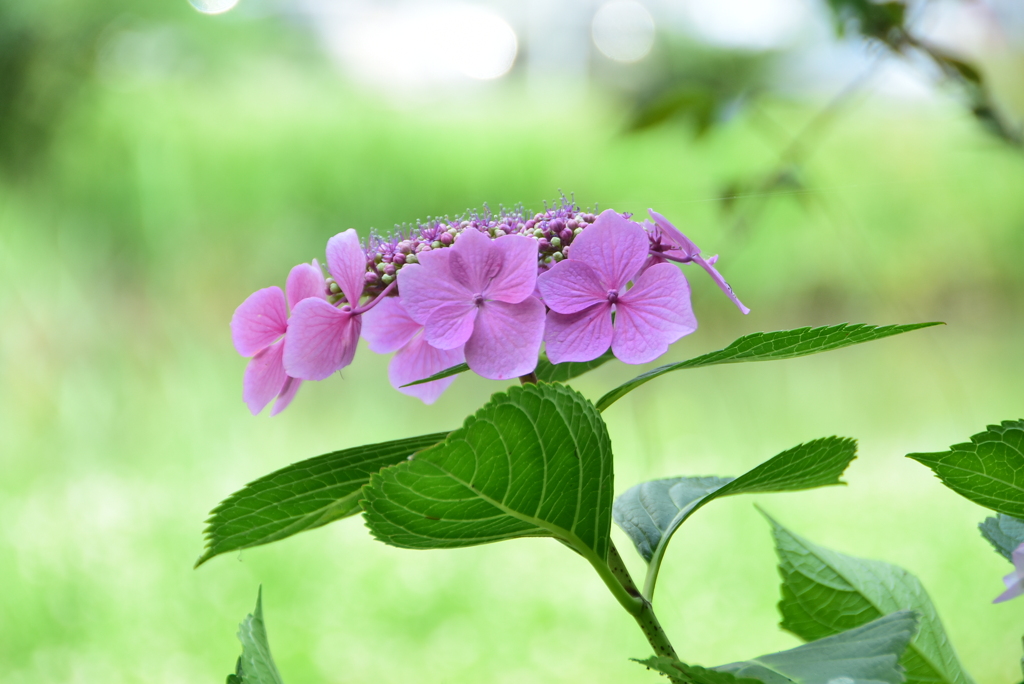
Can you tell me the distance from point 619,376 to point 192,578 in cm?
70

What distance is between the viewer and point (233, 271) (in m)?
1.43

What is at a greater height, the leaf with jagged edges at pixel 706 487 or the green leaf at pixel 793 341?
the green leaf at pixel 793 341

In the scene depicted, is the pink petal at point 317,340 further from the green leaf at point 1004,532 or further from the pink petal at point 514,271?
the green leaf at point 1004,532

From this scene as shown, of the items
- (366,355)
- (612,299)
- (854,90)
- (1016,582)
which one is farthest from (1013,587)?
(366,355)

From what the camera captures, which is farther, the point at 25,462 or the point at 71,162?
the point at 71,162

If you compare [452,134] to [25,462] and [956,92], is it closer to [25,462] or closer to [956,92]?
[25,462]

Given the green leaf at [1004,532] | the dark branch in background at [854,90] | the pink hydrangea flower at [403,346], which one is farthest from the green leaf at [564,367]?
the dark branch in background at [854,90]

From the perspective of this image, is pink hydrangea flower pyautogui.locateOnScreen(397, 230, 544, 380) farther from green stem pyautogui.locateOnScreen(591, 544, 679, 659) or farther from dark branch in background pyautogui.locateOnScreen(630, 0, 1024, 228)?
dark branch in background pyautogui.locateOnScreen(630, 0, 1024, 228)

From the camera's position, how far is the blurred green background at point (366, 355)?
101 cm

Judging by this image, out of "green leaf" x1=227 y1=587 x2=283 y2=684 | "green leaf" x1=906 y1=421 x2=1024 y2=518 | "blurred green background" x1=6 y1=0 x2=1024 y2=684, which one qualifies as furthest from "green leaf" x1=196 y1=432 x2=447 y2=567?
"blurred green background" x1=6 y1=0 x2=1024 y2=684

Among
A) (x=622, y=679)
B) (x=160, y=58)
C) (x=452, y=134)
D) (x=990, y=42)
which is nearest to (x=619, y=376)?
(x=622, y=679)

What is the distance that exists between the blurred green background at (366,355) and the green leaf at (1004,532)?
0.72 m

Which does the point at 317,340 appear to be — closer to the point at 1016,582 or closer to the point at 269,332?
the point at 269,332

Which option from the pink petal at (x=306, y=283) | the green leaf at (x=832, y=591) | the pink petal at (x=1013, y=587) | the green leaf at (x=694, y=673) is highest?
the pink petal at (x=306, y=283)
